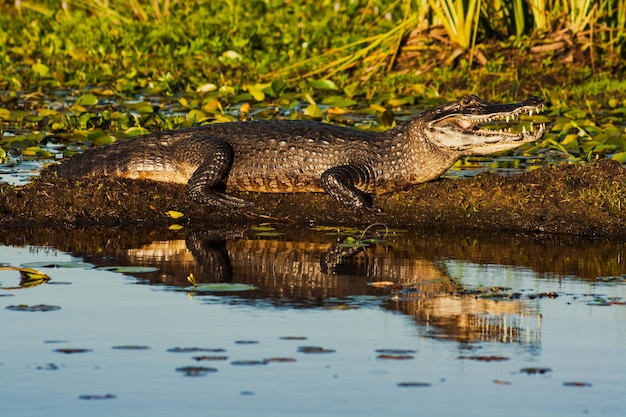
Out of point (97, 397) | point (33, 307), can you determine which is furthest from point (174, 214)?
point (97, 397)

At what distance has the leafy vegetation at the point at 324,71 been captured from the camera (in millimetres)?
13852

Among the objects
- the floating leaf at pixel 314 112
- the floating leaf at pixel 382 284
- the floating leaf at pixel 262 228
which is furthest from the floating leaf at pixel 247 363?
the floating leaf at pixel 314 112

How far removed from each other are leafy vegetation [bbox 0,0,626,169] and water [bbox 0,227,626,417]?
3.70m

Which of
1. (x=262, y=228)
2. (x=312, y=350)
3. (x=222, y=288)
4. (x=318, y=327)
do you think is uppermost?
(x=262, y=228)

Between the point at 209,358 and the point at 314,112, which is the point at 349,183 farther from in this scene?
→ the point at 209,358

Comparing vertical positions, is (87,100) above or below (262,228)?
above

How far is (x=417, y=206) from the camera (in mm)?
9797

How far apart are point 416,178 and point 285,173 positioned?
1083 mm

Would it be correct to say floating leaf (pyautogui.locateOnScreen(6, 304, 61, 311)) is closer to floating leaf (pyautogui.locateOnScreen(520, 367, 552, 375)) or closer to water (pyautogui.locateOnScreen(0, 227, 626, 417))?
water (pyautogui.locateOnScreen(0, 227, 626, 417))

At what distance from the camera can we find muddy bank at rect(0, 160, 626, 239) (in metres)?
9.41

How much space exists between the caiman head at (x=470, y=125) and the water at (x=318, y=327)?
125 centimetres

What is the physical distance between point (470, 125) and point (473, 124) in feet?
0.14

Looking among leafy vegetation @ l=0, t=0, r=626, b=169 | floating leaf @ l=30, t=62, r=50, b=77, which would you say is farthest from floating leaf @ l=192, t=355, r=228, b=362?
floating leaf @ l=30, t=62, r=50, b=77

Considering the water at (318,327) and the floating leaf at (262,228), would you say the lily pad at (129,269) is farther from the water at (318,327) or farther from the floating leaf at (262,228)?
the floating leaf at (262,228)
